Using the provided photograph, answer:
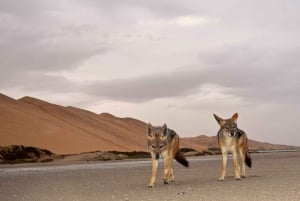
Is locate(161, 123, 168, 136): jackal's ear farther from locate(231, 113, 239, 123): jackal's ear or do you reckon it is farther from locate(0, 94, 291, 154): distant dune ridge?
locate(0, 94, 291, 154): distant dune ridge

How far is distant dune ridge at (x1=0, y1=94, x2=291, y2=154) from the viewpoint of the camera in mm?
49906

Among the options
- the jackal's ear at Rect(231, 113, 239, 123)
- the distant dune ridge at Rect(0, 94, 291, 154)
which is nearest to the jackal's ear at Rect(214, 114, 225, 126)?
the jackal's ear at Rect(231, 113, 239, 123)

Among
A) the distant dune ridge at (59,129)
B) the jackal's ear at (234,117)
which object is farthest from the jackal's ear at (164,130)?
the distant dune ridge at (59,129)

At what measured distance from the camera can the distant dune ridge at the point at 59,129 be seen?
4991 centimetres

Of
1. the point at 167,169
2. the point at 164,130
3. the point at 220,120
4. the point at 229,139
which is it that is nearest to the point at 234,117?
the point at 220,120

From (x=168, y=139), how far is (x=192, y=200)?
3958mm

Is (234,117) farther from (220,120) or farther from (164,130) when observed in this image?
(164,130)

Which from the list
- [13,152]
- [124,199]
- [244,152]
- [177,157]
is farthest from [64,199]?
[13,152]

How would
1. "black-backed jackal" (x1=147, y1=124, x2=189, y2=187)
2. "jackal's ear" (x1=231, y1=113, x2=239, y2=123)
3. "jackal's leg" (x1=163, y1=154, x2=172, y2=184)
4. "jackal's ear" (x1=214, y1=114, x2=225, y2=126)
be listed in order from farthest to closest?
"jackal's ear" (x1=214, y1=114, x2=225, y2=126), "jackal's ear" (x1=231, y1=113, x2=239, y2=123), "jackal's leg" (x1=163, y1=154, x2=172, y2=184), "black-backed jackal" (x1=147, y1=124, x2=189, y2=187)

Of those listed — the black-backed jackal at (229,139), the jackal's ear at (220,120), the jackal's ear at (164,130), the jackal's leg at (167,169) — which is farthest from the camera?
the jackal's ear at (220,120)

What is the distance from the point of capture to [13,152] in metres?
44.6

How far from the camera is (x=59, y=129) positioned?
181 ft

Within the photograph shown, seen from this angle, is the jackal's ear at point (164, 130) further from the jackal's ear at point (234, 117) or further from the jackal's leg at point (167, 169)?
the jackal's ear at point (234, 117)

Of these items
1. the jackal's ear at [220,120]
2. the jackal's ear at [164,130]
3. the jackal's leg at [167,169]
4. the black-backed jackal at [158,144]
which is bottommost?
the jackal's leg at [167,169]
